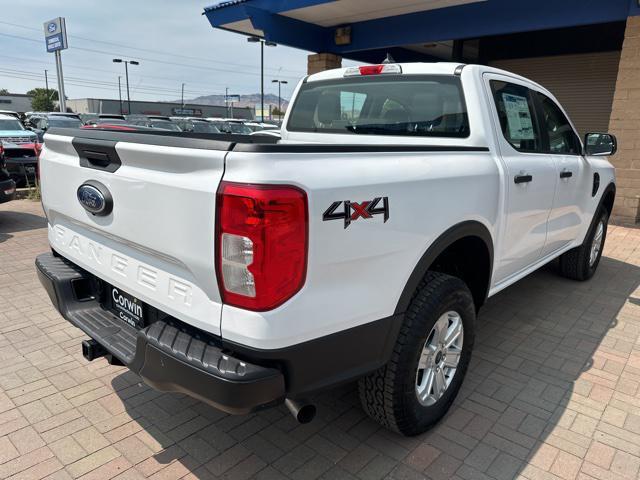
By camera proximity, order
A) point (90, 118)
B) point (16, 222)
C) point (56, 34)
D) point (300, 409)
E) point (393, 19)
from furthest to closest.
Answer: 1. point (90, 118)
2. point (56, 34)
3. point (393, 19)
4. point (16, 222)
5. point (300, 409)

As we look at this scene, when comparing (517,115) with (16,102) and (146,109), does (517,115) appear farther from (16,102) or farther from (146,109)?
(16,102)

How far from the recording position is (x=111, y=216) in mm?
2275

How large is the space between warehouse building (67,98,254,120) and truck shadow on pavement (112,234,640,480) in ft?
229

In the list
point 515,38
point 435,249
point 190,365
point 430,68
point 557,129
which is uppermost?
point 515,38

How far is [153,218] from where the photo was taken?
2027mm

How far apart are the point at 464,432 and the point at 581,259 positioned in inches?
125

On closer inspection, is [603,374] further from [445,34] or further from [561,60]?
[561,60]

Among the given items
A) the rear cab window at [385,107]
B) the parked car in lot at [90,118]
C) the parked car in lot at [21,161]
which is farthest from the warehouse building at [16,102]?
the rear cab window at [385,107]

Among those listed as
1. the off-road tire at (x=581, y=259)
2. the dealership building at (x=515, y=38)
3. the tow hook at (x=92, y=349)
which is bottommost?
the off-road tire at (x=581, y=259)

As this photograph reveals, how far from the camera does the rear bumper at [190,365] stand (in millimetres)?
1764

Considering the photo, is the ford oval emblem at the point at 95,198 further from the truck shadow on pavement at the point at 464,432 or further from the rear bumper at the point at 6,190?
the rear bumper at the point at 6,190

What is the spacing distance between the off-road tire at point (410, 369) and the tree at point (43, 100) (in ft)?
293

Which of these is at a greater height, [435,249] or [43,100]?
[43,100]

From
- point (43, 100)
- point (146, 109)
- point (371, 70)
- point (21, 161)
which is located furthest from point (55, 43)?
point (43, 100)
